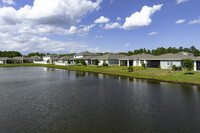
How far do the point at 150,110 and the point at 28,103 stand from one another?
1521 cm

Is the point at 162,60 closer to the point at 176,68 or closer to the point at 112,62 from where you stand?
the point at 176,68

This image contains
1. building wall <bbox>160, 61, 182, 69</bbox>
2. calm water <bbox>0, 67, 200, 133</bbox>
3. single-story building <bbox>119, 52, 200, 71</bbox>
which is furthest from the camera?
building wall <bbox>160, 61, 182, 69</bbox>

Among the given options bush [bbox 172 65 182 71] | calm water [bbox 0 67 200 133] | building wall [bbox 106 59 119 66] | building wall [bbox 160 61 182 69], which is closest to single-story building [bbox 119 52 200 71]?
building wall [bbox 160 61 182 69]

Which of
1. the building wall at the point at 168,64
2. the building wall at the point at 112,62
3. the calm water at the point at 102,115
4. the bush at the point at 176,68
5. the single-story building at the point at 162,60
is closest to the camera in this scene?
the calm water at the point at 102,115

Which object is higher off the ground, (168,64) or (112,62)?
(112,62)

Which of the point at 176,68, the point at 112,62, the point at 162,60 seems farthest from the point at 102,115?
the point at 112,62

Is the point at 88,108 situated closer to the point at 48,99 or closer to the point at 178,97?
the point at 48,99

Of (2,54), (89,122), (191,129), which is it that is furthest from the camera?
(2,54)

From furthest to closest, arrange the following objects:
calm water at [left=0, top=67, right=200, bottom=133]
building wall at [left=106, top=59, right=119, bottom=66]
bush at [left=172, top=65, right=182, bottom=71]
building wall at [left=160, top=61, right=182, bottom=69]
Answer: building wall at [left=106, top=59, right=119, bottom=66] < building wall at [left=160, top=61, right=182, bottom=69] < bush at [left=172, top=65, right=182, bottom=71] < calm water at [left=0, top=67, right=200, bottom=133]

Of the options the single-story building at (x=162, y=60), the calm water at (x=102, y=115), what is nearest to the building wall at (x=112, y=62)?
the single-story building at (x=162, y=60)

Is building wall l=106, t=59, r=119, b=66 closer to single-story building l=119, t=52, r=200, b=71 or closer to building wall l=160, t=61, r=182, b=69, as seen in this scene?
single-story building l=119, t=52, r=200, b=71

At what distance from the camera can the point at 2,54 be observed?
461 ft

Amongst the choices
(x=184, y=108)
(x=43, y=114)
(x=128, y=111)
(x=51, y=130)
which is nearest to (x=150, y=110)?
(x=128, y=111)

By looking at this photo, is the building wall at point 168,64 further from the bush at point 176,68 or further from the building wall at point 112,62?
the building wall at point 112,62
